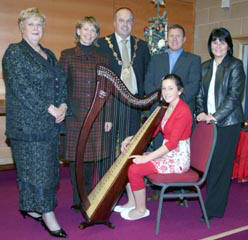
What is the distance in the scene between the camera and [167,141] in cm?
228

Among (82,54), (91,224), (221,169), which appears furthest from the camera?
(221,169)

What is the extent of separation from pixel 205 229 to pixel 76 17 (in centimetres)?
324

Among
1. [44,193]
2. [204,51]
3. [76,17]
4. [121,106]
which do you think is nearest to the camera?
[44,193]

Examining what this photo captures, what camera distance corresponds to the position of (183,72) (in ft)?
8.83

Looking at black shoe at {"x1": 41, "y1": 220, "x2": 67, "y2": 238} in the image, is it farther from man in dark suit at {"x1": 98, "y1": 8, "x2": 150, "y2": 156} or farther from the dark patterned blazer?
man in dark suit at {"x1": 98, "y1": 8, "x2": 150, "y2": 156}

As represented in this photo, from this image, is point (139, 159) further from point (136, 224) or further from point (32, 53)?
point (32, 53)

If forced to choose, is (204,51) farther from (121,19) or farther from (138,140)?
(138,140)

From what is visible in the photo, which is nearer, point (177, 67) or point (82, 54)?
point (82, 54)

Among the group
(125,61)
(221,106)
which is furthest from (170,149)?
(125,61)

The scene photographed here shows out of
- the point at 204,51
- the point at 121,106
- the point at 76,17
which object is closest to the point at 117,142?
the point at 121,106

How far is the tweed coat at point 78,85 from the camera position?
2.36m

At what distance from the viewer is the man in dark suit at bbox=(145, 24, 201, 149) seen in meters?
2.65

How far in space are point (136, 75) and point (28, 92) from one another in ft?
3.60

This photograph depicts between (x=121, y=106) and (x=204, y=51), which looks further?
(x=204, y=51)
